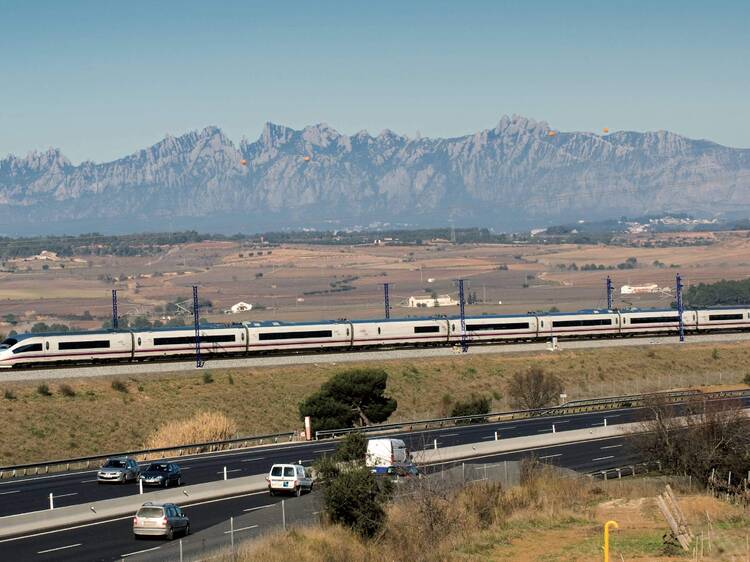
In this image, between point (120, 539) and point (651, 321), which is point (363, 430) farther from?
point (651, 321)

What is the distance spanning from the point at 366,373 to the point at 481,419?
28.2ft

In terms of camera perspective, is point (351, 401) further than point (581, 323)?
No

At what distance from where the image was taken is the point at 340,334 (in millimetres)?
91062

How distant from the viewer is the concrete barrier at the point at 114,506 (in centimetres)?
3747

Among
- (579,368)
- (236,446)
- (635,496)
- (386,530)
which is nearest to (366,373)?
(236,446)

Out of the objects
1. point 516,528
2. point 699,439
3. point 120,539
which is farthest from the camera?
point 699,439

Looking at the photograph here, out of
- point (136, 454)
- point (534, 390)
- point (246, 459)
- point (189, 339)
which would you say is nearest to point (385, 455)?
point (246, 459)

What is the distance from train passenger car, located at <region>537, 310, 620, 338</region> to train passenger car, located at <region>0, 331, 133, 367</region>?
33.7 m

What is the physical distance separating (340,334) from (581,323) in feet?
68.6

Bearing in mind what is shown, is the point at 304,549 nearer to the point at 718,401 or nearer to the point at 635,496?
the point at 635,496

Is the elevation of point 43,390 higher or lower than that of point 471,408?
higher

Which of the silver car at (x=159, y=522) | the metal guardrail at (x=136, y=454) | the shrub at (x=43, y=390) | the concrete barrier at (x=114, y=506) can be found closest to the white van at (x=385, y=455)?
the concrete barrier at (x=114, y=506)

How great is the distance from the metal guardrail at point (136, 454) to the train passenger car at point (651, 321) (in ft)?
147

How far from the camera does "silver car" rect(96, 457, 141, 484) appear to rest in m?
46.1
